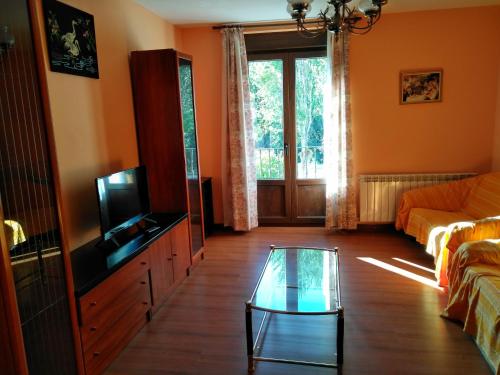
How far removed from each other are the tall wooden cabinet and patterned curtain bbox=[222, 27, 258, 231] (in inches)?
34.4

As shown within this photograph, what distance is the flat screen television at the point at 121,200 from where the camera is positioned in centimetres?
253

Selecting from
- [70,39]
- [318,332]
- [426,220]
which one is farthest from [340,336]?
[70,39]

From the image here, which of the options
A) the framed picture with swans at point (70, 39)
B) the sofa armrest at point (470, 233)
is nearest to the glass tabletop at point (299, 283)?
the sofa armrest at point (470, 233)

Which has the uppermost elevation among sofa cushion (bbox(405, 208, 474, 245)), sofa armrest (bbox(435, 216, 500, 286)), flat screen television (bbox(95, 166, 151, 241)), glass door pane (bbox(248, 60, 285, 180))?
glass door pane (bbox(248, 60, 285, 180))

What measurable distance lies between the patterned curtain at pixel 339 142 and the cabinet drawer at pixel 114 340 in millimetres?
2592

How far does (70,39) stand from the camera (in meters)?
2.55

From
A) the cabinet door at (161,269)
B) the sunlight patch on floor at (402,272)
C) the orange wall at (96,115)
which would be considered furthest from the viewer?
the sunlight patch on floor at (402,272)

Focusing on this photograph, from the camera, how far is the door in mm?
4504

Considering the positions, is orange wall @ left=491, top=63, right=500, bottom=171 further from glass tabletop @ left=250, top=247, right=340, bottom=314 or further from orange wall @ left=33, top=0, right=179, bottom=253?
orange wall @ left=33, top=0, right=179, bottom=253

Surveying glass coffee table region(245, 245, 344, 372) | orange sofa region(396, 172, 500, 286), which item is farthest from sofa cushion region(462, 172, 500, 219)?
glass coffee table region(245, 245, 344, 372)

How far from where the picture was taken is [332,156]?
441 cm

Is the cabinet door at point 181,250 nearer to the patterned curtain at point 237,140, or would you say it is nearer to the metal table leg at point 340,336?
the patterned curtain at point 237,140

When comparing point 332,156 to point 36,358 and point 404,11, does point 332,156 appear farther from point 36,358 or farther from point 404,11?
point 36,358

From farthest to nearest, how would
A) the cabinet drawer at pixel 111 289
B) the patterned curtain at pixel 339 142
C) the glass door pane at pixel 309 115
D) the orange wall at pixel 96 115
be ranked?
the glass door pane at pixel 309 115, the patterned curtain at pixel 339 142, the orange wall at pixel 96 115, the cabinet drawer at pixel 111 289
